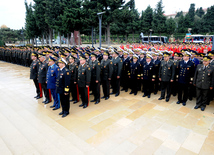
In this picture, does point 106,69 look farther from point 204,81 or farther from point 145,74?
point 204,81

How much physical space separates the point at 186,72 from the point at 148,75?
1463mm

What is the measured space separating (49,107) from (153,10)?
42416 millimetres

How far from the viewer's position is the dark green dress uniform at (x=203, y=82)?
5078 mm

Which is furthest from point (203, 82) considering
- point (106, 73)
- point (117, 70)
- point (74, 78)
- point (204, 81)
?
point (74, 78)

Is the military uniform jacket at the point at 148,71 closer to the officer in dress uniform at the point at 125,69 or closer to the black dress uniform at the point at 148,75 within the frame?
the black dress uniform at the point at 148,75

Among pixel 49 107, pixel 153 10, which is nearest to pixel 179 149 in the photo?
pixel 49 107

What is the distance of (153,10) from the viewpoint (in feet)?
133

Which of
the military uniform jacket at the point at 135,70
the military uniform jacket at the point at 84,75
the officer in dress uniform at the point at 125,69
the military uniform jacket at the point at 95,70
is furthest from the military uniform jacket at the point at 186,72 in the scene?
the military uniform jacket at the point at 84,75

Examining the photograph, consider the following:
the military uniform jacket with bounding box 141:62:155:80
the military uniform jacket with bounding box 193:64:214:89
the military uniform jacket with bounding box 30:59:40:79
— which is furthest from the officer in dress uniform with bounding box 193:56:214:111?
the military uniform jacket with bounding box 30:59:40:79

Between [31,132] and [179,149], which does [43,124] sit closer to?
[31,132]

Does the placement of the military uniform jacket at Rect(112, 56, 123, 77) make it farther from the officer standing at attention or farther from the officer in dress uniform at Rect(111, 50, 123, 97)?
the officer standing at attention

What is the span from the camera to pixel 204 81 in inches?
201

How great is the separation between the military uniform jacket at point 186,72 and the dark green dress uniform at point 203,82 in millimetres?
232

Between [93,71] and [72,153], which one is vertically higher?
[93,71]
